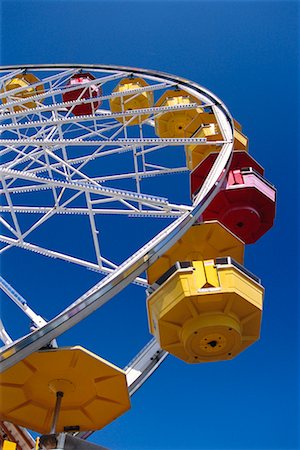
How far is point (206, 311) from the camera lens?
24.1 feet

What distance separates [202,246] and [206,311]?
270 centimetres

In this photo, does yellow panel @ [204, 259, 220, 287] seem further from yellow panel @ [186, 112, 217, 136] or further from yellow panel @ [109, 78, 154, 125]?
yellow panel @ [109, 78, 154, 125]

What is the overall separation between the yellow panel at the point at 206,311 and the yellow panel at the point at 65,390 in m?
1.08

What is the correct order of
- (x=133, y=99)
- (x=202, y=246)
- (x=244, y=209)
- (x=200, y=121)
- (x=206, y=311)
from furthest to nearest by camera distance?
1. (x=133, y=99)
2. (x=200, y=121)
3. (x=244, y=209)
4. (x=202, y=246)
5. (x=206, y=311)

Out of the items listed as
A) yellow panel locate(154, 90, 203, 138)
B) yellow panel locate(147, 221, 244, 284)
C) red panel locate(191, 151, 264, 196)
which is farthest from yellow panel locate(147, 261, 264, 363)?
yellow panel locate(154, 90, 203, 138)

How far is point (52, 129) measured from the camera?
13023 mm

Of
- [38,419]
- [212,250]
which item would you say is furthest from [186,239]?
[38,419]

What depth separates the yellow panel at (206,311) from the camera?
7.24m

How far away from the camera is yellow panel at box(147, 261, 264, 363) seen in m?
7.24

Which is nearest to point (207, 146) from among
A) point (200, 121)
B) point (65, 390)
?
point (200, 121)

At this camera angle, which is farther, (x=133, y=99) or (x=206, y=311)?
(x=133, y=99)

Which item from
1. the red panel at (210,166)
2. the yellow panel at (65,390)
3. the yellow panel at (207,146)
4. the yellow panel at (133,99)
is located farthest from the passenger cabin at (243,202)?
the yellow panel at (133,99)

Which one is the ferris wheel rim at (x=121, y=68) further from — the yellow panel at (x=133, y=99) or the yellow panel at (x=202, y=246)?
the yellow panel at (x=202, y=246)

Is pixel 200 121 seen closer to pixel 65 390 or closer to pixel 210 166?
pixel 210 166
